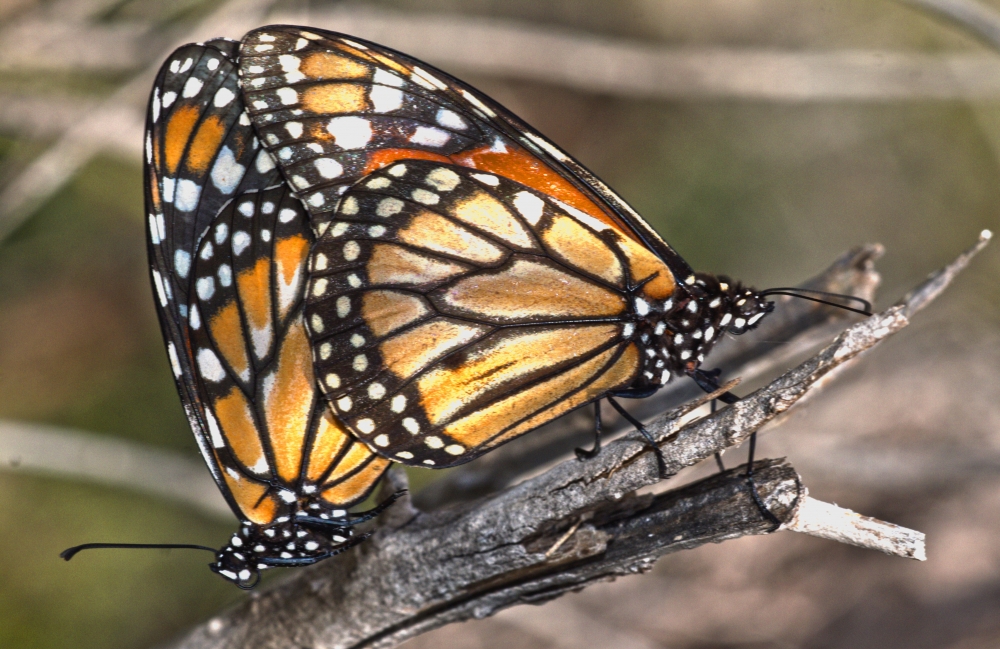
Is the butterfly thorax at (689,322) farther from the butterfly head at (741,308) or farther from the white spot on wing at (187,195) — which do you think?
the white spot on wing at (187,195)

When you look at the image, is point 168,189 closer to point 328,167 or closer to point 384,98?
point 328,167

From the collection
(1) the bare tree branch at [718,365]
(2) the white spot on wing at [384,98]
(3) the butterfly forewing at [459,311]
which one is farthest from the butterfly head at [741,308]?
(2) the white spot on wing at [384,98]

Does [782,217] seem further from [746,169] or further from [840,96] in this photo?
[840,96]

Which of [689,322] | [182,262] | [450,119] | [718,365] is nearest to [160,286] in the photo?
[182,262]

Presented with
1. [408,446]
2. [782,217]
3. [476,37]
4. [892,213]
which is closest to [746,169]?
[782,217]

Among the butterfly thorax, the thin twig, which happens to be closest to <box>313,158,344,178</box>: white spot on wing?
the butterfly thorax
